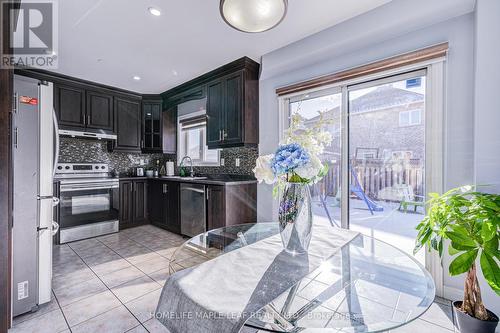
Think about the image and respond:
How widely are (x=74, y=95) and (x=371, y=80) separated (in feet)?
13.9

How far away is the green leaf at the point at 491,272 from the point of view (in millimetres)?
1051

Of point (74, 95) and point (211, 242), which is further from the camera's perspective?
point (74, 95)

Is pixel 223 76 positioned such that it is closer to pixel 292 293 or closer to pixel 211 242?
pixel 211 242

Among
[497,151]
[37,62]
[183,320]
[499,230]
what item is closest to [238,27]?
[183,320]

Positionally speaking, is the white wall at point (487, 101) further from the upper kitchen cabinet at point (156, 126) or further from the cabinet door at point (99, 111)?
the cabinet door at point (99, 111)

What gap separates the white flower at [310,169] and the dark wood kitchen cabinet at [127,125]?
13.2ft

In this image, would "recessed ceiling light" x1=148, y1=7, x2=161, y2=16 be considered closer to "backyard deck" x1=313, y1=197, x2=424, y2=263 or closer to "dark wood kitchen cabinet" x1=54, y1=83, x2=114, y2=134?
"dark wood kitchen cabinet" x1=54, y1=83, x2=114, y2=134

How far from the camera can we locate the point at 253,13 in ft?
4.08

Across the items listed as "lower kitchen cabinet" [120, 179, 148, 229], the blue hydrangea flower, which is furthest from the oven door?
the blue hydrangea flower

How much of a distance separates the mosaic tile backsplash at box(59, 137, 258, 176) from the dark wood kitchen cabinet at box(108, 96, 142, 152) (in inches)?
9.7

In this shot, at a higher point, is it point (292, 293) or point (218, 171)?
point (218, 171)

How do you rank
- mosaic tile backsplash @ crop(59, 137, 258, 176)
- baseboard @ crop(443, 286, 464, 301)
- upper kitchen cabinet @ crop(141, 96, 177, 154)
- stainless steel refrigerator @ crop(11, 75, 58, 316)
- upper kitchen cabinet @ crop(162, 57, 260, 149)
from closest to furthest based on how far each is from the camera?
stainless steel refrigerator @ crop(11, 75, 58, 316) < baseboard @ crop(443, 286, 464, 301) < upper kitchen cabinet @ crop(162, 57, 260, 149) < mosaic tile backsplash @ crop(59, 137, 258, 176) < upper kitchen cabinet @ crop(141, 96, 177, 154)

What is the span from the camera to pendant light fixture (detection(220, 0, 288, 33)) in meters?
1.21

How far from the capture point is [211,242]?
4.78 ft
